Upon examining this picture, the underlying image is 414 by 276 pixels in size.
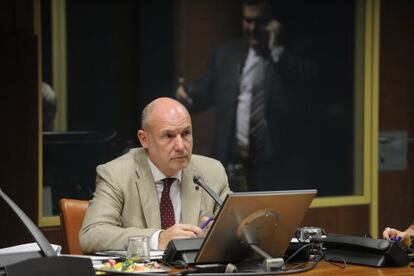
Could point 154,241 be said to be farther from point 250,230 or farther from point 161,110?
point 161,110

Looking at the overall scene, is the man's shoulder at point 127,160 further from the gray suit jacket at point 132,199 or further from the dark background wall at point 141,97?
the dark background wall at point 141,97

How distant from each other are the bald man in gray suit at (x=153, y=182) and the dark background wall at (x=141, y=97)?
112cm

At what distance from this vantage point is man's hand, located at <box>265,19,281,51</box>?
16.7 feet

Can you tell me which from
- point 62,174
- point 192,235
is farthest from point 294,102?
point 192,235

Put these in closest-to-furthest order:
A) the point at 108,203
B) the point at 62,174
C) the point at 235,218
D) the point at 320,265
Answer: the point at 235,218
the point at 320,265
the point at 108,203
the point at 62,174

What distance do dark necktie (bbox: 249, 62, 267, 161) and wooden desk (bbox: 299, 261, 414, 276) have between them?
261 cm

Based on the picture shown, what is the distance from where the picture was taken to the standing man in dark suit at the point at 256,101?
501 centimetres

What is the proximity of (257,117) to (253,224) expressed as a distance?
2.84 meters

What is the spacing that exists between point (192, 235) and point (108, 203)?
565 millimetres

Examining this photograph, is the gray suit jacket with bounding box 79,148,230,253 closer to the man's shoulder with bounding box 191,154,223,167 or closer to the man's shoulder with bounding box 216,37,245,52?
the man's shoulder with bounding box 191,154,223,167

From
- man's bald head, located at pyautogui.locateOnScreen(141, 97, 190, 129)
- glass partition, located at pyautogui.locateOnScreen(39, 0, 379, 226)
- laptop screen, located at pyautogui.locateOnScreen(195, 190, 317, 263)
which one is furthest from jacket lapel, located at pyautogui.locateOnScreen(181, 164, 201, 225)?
glass partition, located at pyautogui.locateOnScreen(39, 0, 379, 226)

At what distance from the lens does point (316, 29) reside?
5.30 m

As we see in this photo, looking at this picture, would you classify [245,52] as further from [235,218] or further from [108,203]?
[235,218]

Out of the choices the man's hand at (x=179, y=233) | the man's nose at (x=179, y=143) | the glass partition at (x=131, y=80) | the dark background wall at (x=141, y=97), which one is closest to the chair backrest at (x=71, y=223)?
the man's nose at (x=179, y=143)
